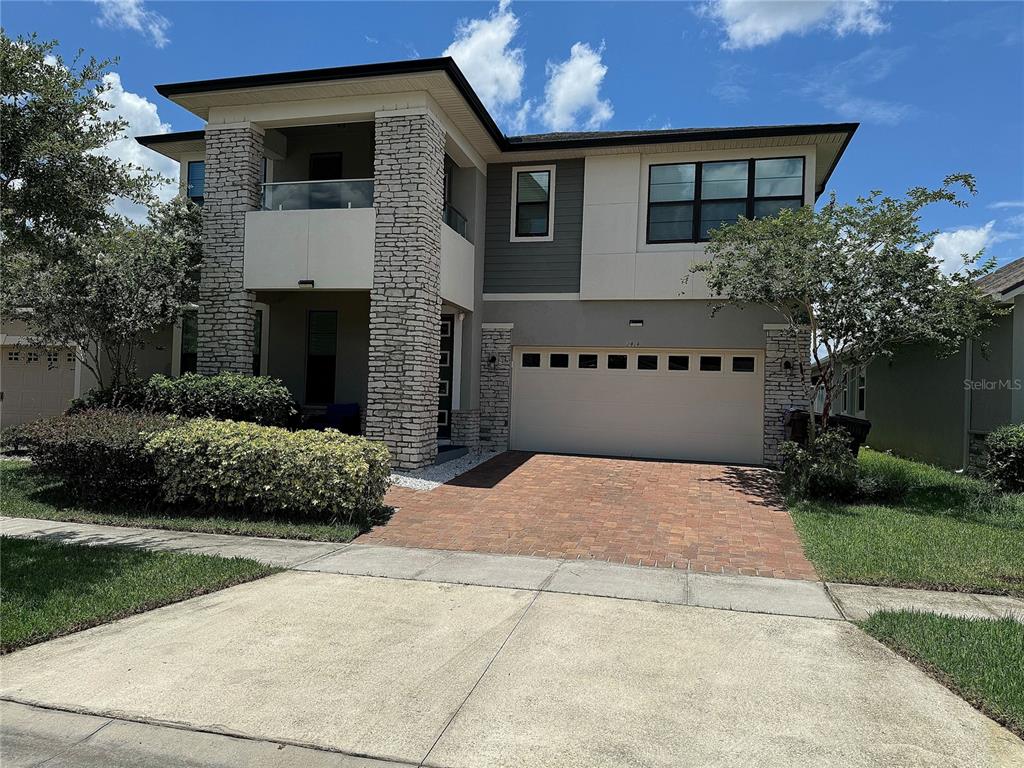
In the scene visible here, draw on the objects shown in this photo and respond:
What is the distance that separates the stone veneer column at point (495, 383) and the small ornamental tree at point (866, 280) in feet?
19.1

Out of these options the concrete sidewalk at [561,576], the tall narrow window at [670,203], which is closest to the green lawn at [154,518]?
the concrete sidewalk at [561,576]

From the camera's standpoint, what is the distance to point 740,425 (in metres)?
13.9

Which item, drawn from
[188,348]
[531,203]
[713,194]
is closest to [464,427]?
[531,203]

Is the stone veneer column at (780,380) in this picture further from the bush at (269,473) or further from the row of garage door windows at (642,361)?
the bush at (269,473)

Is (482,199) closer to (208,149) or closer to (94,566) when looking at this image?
(208,149)

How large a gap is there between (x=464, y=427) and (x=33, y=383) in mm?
10654

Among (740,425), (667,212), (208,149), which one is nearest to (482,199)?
(667,212)

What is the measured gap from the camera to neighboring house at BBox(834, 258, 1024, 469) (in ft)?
38.7

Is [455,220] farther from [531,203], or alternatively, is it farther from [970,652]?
[970,652]

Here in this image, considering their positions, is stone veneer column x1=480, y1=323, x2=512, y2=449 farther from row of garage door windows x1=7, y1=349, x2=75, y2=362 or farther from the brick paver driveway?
row of garage door windows x1=7, y1=349, x2=75, y2=362

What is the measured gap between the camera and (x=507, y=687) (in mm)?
3912

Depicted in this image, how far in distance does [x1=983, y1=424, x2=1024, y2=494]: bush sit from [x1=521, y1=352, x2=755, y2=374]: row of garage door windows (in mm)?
4482

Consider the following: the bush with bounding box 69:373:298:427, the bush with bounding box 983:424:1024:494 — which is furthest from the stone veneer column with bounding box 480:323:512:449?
the bush with bounding box 983:424:1024:494

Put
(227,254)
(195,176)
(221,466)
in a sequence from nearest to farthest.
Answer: (221,466)
(227,254)
(195,176)
